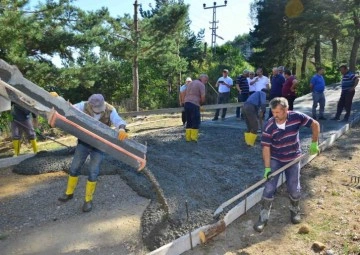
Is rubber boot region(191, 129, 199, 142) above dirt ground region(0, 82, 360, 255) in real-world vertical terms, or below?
above

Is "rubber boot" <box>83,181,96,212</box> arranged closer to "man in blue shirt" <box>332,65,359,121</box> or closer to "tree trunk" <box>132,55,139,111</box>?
"man in blue shirt" <box>332,65,359,121</box>

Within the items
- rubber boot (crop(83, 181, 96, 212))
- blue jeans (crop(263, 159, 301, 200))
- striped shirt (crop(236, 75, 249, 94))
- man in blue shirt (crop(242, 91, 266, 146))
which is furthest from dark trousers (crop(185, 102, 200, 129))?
rubber boot (crop(83, 181, 96, 212))

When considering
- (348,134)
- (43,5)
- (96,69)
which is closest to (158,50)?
(96,69)

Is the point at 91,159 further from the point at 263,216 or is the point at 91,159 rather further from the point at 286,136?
the point at 286,136

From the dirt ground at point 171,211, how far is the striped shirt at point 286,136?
3.13ft

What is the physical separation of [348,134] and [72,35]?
8.90m

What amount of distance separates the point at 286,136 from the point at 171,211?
1.66 m

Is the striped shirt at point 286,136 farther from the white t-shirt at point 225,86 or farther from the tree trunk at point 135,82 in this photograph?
the tree trunk at point 135,82

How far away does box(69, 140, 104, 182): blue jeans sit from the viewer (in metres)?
4.60

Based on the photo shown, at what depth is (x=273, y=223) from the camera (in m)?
4.76

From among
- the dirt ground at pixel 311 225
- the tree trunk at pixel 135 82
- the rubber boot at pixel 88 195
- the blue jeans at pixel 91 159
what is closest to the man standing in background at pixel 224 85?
the dirt ground at pixel 311 225

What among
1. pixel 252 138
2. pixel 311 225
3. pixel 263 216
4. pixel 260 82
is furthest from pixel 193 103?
pixel 311 225

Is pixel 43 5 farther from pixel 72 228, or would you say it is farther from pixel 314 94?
pixel 72 228

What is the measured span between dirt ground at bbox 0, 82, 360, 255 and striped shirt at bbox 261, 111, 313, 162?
0.95 meters
